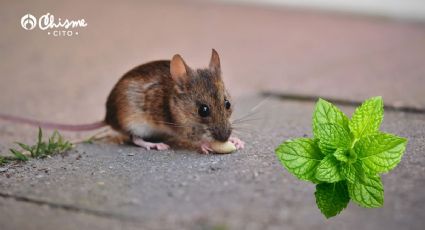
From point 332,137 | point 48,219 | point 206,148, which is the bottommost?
point 48,219

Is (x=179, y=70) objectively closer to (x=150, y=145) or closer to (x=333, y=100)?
(x=150, y=145)

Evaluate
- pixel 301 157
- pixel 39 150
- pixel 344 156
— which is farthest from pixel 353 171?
pixel 39 150

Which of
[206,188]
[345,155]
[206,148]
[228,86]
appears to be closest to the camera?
[206,188]

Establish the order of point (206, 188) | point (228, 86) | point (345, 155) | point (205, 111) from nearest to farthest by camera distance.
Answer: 1. point (206, 188)
2. point (345, 155)
3. point (205, 111)
4. point (228, 86)

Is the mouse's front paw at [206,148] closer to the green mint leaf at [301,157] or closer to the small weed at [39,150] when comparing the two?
the green mint leaf at [301,157]

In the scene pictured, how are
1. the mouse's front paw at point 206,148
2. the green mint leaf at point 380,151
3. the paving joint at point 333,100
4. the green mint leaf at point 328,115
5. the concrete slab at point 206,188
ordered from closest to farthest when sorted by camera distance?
the concrete slab at point 206,188 → the green mint leaf at point 380,151 → the green mint leaf at point 328,115 → the mouse's front paw at point 206,148 → the paving joint at point 333,100

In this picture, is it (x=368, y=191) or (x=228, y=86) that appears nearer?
(x=368, y=191)

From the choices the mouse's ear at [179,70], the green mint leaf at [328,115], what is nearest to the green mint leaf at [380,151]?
the green mint leaf at [328,115]

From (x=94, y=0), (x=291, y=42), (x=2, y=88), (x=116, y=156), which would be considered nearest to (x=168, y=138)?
(x=116, y=156)

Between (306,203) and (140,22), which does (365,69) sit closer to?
(140,22)
